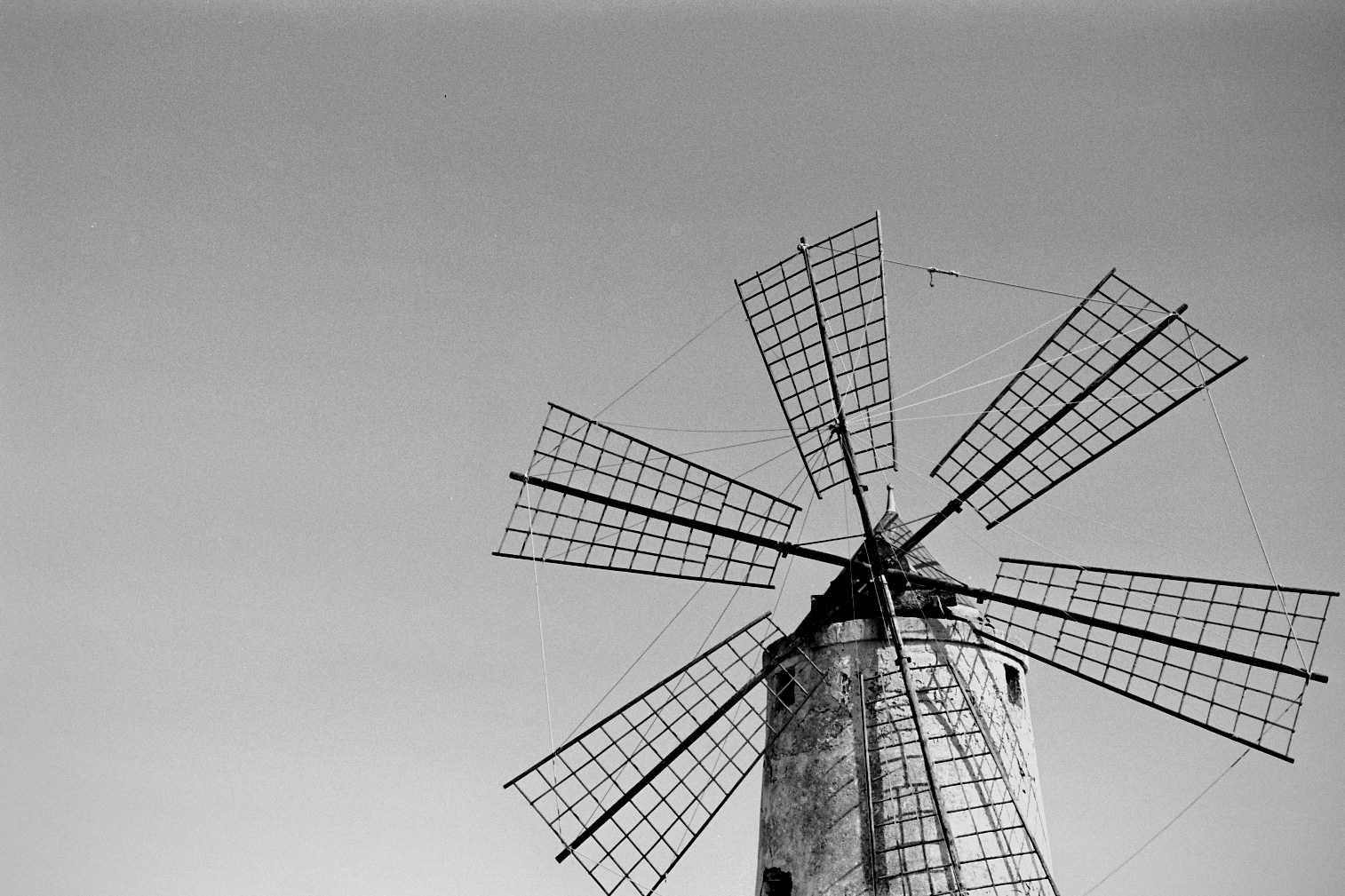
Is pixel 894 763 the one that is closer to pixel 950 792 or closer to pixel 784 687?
pixel 950 792

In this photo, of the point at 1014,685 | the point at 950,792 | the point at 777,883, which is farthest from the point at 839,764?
the point at 1014,685

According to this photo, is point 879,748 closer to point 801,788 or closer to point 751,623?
point 801,788

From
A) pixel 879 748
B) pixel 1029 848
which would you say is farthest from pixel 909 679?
pixel 1029 848

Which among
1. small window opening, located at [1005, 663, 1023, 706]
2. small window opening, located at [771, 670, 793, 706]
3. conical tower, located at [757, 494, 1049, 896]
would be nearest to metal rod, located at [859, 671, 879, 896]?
conical tower, located at [757, 494, 1049, 896]

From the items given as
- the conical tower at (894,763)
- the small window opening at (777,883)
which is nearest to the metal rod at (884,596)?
the conical tower at (894,763)

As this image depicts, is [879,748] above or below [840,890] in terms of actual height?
above

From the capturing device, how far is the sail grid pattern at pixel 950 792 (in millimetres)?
7141

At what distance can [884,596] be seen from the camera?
25.7 feet

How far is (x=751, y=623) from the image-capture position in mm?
8195

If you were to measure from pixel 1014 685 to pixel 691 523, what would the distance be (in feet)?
6.68

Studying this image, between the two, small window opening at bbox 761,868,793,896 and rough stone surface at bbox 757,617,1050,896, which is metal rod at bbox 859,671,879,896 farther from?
small window opening at bbox 761,868,793,896

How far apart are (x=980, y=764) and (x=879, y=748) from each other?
0.54 metres

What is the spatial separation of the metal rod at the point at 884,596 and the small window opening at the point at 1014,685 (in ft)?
2.94

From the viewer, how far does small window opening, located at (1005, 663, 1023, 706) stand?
8227 millimetres
